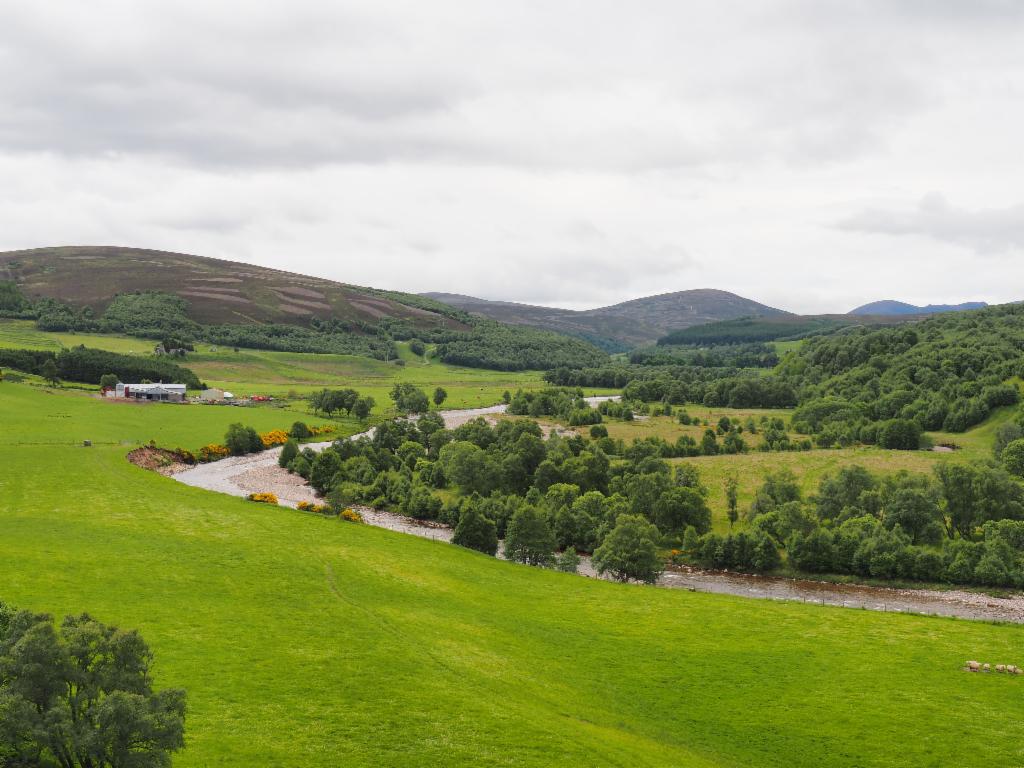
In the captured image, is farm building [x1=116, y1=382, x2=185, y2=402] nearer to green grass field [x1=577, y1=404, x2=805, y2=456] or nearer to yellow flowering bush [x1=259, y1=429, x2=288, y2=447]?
yellow flowering bush [x1=259, y1=429, x2=288, y2=447]

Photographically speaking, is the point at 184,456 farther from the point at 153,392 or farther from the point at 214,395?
the point at 214,395

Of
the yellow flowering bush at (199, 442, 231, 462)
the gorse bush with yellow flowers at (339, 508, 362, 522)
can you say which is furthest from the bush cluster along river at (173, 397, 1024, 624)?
the yellow flowering bush at (199, 442, 231, 462)

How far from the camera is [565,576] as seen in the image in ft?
231

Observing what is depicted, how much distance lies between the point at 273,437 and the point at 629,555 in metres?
85.8

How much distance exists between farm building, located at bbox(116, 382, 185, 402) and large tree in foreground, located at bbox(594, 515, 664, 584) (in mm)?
119825

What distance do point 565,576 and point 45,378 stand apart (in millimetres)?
139739

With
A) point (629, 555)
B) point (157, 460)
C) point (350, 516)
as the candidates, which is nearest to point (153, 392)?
point (157, 460)

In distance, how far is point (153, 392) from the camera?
159375 mm

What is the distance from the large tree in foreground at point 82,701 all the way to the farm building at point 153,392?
142820 millimetres

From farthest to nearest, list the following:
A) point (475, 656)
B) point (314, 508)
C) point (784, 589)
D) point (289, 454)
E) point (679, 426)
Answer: point (679, 426), point (289, 454), point (314, 508), point (784, 589), point (475, 656)

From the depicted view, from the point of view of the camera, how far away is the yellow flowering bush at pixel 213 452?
122m

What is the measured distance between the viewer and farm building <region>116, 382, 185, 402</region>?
155875mm

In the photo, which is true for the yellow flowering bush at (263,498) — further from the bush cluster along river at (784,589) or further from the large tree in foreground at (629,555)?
the large tree in foreground at (629,555)

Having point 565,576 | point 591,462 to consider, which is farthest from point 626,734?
point 591,462
